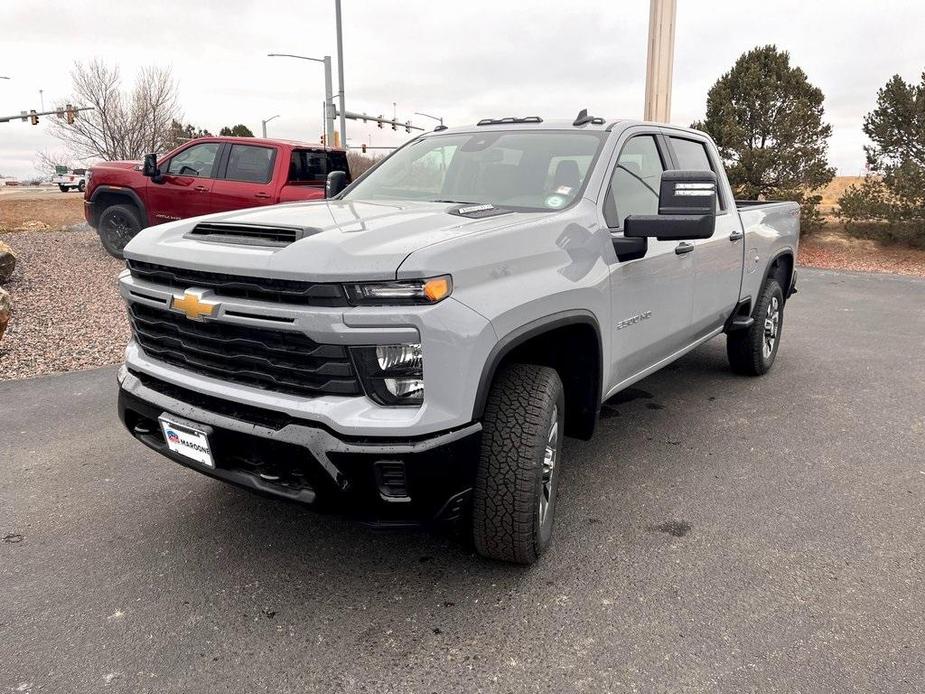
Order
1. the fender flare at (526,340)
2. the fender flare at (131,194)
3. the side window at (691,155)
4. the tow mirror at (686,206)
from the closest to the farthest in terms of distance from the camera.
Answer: the fender flare at (526,340) < the tow mirror at (686,206) < the side window at (691,155) < the fender flare at (131,194)

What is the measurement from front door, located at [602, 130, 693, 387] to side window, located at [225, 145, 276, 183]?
7.15 metres

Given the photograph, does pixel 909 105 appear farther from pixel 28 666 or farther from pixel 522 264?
pixel 28 666

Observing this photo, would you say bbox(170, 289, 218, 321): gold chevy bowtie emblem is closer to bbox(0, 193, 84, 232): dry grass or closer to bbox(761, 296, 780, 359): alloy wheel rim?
bbox(761, 296, 780, 359): alloy wheel rim

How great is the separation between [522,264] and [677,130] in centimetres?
234

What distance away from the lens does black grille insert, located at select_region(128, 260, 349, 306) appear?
2.25m

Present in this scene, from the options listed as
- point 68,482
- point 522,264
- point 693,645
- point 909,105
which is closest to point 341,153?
point 68,482

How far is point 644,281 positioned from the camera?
3453mm

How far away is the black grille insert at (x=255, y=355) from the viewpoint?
2.31 meters

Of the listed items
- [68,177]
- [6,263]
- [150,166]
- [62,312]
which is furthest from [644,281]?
[68,177]

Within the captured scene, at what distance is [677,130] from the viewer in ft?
14.5

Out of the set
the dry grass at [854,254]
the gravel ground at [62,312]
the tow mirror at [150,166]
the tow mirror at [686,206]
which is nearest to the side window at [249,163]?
the tow mirror at [150,166]

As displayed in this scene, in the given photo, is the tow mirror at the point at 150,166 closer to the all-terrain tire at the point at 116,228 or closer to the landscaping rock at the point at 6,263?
the all-terrain tire at the point at 116,228

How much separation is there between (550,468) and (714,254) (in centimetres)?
213

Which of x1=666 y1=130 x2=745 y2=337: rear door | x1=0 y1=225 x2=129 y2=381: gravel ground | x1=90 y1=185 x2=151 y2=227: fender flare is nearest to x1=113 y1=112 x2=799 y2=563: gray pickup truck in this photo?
x1=666 y1=130 x2=745 y2=337: rear door
